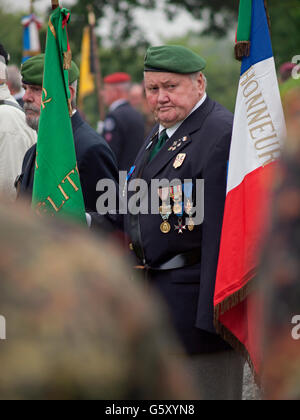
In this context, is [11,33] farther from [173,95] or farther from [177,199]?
[177,199]

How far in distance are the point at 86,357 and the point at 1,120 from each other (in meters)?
4.33

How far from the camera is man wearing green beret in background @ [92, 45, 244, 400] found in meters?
3.23

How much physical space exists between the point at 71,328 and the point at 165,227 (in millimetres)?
2589

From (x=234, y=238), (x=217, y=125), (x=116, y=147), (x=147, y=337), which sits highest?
A: (x=147, y=337)

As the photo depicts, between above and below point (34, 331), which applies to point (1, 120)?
below

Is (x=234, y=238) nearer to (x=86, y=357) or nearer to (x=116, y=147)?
(x=86, y=357)

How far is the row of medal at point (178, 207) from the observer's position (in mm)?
3221

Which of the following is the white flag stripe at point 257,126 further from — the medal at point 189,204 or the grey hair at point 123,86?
the grey hair at point 123,86

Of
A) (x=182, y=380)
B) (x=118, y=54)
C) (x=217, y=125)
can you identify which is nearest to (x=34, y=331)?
(x=182, y=380)

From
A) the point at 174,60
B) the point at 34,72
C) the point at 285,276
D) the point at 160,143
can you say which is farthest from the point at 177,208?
the point at 285,276

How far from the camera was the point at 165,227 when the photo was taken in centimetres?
325

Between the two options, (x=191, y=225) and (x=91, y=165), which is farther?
(x=91, y=165)

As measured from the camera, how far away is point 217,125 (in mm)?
3383

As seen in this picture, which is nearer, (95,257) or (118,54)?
(95,257)
